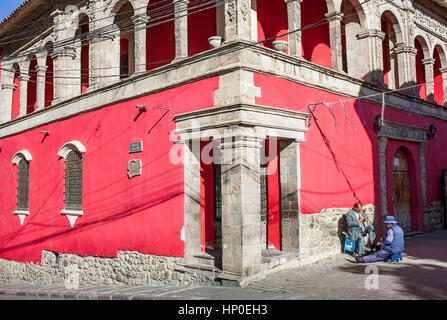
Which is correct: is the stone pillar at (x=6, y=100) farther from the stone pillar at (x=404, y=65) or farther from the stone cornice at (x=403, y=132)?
the stone pillar at (x=404, y=65)

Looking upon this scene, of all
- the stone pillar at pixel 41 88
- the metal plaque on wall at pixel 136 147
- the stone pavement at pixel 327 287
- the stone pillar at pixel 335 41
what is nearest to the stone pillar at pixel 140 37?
the metal plaque on wall at pixel 136 147

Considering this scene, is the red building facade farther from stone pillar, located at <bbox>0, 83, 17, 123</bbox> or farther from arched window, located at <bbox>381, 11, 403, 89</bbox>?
stone pillar, located at <bbox>0, 83, 17, 123</bbox>

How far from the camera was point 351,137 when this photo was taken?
1020 centimetres

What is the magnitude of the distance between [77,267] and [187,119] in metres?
5.79

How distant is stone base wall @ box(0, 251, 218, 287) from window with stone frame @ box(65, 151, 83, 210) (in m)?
1.48

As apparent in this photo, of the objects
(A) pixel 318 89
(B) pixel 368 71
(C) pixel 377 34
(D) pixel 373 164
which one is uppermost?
(C) pixel 377 34

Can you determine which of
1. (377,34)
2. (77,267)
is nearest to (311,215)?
(377,34)

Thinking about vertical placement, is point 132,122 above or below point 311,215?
above

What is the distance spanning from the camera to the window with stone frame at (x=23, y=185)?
556 inches

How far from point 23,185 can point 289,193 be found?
10.3 meters

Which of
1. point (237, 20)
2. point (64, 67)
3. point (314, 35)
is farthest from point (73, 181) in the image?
point (314, 35)

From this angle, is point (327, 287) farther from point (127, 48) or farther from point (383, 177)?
point (127, 48)

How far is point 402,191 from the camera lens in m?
12.5

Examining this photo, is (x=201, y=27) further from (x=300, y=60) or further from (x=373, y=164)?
(x=373, y=164)
